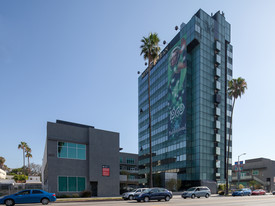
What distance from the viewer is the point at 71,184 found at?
37531 mm

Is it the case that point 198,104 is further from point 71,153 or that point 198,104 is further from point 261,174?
point 261,174

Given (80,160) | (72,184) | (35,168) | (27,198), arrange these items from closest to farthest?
(27,198) → (72,184) → (80,160) → (35,168)

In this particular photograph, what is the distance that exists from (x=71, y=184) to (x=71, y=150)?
4.89m

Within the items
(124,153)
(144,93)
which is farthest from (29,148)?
→ (144,93)

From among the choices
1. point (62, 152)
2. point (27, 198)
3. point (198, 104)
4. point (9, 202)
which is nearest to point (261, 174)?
point (198, 104)

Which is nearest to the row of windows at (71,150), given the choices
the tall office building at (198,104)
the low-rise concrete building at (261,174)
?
the tall office building at (198,104)

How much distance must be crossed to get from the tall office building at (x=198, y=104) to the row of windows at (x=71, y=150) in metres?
26.7

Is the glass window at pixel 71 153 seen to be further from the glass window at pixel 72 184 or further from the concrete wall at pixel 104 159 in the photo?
the glass window at pixel 72 184

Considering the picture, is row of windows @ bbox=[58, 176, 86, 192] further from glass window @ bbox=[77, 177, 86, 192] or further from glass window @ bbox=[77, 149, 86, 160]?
glass window @ bbox=[77, 149, 86, 160]

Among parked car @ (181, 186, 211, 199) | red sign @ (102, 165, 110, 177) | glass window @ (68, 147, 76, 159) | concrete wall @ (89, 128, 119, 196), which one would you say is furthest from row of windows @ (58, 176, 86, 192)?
parked car @ (181, 186, 211, 199)

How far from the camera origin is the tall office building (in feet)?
220

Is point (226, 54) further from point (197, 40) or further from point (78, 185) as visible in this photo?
point (78, 185)

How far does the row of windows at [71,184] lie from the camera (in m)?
36.5

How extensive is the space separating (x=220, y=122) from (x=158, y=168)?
25.6 metres
